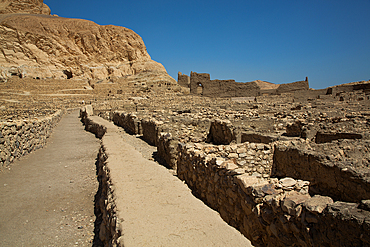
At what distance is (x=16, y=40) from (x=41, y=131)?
62.7m

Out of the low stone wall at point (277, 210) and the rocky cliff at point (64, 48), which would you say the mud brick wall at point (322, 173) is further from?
the rocky cliff at point (64, 48)

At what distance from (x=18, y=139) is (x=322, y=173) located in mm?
8267

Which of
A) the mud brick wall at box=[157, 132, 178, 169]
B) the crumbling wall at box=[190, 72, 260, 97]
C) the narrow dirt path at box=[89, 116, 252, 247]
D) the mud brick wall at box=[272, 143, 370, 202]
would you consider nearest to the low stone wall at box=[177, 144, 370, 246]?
the narrow dirt path at box=[89, 116, 252, 247]

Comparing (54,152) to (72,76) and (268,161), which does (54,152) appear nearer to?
(268,161)

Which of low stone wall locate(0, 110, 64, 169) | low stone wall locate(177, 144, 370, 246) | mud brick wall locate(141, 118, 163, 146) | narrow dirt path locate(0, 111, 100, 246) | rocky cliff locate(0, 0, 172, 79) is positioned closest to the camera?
low stone wall locate(177, 144, 370, 246)

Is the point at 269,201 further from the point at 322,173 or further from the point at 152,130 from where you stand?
the point at 152,130

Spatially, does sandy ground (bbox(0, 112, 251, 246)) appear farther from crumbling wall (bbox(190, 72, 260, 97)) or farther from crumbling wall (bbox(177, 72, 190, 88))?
→ crumbling wall (bbox(177, 72, 190, 88))

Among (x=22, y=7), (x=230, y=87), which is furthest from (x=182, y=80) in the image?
(x=22, y=7)

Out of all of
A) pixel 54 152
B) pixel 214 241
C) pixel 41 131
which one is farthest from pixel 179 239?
pixel 41 131

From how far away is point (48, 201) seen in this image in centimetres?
448

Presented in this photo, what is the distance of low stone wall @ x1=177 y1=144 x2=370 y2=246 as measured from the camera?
1.55 meters

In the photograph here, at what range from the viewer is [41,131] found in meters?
9.08

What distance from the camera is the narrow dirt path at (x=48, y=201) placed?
343 centimetres

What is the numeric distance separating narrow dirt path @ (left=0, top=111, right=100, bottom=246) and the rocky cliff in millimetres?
49281
